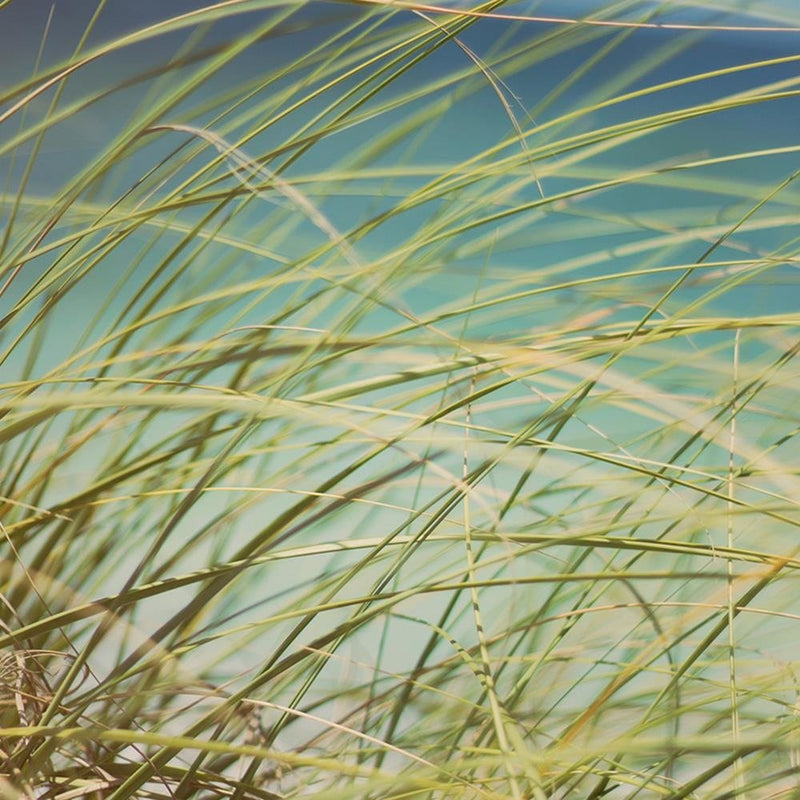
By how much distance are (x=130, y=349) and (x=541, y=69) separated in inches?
20.2

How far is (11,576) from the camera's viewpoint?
33 centimetres

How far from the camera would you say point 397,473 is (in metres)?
0.27

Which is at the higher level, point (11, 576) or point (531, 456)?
point (531, 456)

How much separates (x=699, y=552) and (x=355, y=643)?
7.0 inches

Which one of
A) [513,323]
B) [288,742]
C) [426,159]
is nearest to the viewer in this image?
[288,742]

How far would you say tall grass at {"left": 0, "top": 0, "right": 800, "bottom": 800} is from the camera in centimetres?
23

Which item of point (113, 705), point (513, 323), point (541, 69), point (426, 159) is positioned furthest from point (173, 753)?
point (541, 69)

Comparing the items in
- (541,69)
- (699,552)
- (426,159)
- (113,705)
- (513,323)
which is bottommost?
(113,705)

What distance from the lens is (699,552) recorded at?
8.6 inches

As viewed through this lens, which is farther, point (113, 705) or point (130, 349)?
point (130, 349)

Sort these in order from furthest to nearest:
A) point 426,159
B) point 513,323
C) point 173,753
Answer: point 426,159, point 513,323, point 173,753

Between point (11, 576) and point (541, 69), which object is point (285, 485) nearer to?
point (11, 576)

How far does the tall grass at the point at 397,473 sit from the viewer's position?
0.23 meters

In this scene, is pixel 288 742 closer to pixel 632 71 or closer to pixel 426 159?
pixel 632 71
